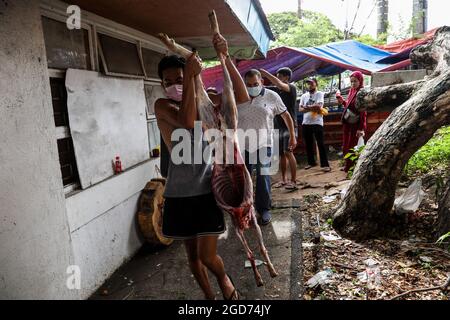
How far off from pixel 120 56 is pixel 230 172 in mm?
2592

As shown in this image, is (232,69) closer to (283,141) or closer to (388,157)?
(388,157)

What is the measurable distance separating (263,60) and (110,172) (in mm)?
6350

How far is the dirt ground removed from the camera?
2.92 meters

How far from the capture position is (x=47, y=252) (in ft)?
7.74

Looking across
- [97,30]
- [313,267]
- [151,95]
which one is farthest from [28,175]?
[151,95]

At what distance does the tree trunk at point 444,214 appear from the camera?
326 cm

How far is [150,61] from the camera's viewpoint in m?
4.89

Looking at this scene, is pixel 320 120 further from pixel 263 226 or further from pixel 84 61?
pixel 84 61

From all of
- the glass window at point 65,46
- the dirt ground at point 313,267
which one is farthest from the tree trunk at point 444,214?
the glass window at point 65,46

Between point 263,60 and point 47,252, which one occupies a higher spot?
point 263,60

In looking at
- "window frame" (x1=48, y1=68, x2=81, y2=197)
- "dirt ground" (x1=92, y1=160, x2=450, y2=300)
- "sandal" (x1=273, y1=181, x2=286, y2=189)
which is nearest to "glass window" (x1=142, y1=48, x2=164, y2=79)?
"window frame" (x1=48, y1=68, x2=81, y2=197)

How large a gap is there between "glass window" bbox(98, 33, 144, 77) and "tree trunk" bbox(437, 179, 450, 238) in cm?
388

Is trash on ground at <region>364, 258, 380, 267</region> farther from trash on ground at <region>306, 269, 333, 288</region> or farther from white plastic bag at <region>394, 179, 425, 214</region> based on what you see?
white plastic bag at <region>394, 179, 425, 214</region>
